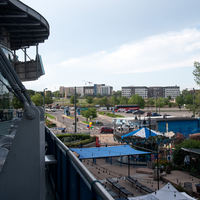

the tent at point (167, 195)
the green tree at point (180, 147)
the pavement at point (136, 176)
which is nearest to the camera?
the tent at point (167, 195)

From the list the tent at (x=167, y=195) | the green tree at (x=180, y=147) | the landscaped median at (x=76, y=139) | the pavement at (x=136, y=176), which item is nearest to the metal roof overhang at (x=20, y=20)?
the tent at (x=167, y=195)

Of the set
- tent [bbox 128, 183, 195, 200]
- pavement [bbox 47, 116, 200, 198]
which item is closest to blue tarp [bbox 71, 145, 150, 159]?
pavement [bbox 47, 116, 200, 198]

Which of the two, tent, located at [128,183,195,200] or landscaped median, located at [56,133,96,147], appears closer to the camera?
tent, located at [128,183,195,200]

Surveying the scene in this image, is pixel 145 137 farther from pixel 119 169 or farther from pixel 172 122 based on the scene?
pixel 172 122

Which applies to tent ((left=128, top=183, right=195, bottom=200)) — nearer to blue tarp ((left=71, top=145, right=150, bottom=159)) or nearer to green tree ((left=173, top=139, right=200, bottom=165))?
blue tarp ((left=71, top=145, right=150, bottom=159))

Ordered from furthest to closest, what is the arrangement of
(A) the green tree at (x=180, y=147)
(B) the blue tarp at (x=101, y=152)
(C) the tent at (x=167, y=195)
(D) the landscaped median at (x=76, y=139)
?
(D) the landscaped median at (x=76, y=139) < (A) the green tree at (x=180, y=147) < (B) the blue tarp at (x=101, y=152) < (C) the tent at (x=167, y=195)

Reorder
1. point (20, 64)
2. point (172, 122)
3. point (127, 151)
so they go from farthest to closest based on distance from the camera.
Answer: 1. point (172, 122)
2. point (127, 151)
3. point (20, 64)

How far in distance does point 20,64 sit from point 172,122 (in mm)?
23951

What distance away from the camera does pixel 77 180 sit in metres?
2.63

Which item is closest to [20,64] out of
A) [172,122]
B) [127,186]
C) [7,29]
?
[7,29]

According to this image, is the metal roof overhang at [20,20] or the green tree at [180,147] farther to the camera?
the green tree at [180,147]

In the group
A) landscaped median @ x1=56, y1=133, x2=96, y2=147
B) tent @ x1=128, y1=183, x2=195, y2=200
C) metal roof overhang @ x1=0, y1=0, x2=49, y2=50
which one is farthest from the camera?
landscaped median @ x1=56, y1=133, x2=96, y2=147

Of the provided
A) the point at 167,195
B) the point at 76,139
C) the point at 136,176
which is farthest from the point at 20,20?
the point at 76,139

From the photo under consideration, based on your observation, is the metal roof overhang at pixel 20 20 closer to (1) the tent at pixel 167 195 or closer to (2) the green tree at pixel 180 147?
(1) the tent at pixel 167 195
